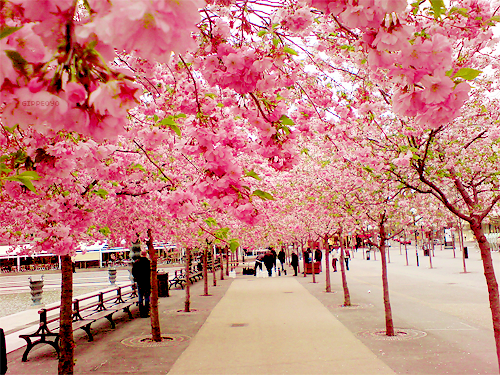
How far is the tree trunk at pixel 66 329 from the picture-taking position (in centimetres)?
660

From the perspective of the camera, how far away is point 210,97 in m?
4.23

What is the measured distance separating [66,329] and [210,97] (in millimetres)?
4938

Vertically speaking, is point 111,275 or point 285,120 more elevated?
point 285,120

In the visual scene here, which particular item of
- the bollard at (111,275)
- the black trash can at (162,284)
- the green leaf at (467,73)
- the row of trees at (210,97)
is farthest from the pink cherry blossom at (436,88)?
the bollard at (111,275)

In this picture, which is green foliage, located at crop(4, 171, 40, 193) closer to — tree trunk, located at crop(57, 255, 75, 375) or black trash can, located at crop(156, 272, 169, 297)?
tree trunk, located at crop(57, 255, 75, 375)

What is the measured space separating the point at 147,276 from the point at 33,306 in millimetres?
7980

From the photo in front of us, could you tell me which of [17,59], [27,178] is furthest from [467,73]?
[27,178]

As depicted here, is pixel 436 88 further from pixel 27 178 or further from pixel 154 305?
pixel 154 305

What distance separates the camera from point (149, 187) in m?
7.55

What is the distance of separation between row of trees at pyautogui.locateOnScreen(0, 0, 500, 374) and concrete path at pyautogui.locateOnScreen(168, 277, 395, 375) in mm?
2484

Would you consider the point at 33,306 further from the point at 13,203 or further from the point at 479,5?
the point at 479,5

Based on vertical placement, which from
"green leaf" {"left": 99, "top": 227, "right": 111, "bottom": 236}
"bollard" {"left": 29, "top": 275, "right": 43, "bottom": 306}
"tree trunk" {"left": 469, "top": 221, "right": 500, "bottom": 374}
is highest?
"green leaf" {"left": 99, "top": 227, "right": 111, "bottom": 236}

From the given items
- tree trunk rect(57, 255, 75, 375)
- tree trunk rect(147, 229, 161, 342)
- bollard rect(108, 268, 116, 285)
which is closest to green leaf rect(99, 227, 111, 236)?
tree trunk rect(57, 255, 75, 375)

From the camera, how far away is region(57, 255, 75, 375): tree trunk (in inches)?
260
